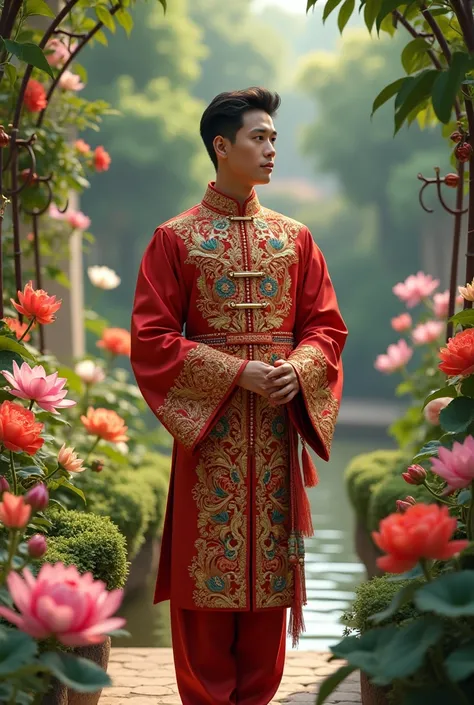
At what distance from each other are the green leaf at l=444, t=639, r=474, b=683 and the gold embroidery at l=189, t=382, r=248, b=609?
114 centimetres

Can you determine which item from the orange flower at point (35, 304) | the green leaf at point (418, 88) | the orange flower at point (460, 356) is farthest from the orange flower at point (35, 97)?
the orange flower at point (460, 356)

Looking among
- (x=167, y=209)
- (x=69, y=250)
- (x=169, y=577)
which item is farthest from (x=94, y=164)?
(x=167, y=209)

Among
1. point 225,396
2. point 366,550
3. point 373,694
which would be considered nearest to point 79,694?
point 373,694

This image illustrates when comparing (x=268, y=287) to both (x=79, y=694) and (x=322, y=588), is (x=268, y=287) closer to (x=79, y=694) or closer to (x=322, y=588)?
(x=79, y=694)

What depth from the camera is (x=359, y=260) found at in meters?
25.6

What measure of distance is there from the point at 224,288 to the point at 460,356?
67 cm

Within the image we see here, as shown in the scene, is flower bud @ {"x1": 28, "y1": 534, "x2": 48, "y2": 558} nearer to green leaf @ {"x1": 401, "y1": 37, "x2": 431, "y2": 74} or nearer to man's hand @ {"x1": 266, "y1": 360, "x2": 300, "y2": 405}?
man's hand @ {"x1": 266, "y1": 360, "x2": 300, "y2": 405}

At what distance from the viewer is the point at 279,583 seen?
9.61 feet

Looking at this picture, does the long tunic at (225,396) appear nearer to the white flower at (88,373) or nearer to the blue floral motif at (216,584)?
the blue floral motif at (216,584)

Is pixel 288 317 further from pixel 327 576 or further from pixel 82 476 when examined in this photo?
pixel 327 576

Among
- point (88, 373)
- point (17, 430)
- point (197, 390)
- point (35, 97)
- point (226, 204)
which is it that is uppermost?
point (35, 97)

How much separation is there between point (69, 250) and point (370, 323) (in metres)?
17.9

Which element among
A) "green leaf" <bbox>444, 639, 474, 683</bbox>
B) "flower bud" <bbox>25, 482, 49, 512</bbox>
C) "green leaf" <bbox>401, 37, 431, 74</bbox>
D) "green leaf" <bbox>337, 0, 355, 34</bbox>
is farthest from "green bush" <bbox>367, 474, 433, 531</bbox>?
"green leaf" <bbox>444, 639, 474, 683</bbox>

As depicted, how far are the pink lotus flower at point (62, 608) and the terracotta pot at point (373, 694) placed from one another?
108cm
